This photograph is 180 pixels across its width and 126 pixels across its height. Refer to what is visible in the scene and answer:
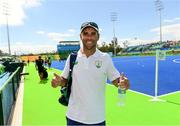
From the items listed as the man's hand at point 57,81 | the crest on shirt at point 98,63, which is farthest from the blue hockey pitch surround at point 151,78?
the crest on shirt at point 98,63

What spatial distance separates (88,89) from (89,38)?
59cm

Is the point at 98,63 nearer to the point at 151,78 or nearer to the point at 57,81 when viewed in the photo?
the point at 57,81

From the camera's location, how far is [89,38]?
3.83 m

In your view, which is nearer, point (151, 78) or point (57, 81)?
point (57, 81)

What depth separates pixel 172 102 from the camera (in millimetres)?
10906

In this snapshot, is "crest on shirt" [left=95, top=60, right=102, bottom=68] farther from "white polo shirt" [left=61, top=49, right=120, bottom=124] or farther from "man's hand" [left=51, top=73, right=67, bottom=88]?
"man's hand" [left=51, top=73, right=67, bottom=88]

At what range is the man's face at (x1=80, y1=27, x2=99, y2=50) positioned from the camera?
384cm

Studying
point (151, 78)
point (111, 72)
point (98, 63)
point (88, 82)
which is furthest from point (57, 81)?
point (151, 78)

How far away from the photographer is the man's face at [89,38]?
3.84 m

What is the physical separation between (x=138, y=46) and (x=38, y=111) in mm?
123591

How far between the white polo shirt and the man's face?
0.36 ft

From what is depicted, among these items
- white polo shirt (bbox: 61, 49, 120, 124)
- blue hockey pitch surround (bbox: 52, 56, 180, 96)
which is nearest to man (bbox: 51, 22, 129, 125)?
white polo shirt (bbox: 61, 49, 120, 124)

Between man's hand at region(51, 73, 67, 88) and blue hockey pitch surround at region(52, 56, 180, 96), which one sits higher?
man's hand at region(51, 73, 67, 88)

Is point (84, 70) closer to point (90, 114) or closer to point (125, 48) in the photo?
point (90, 114)
